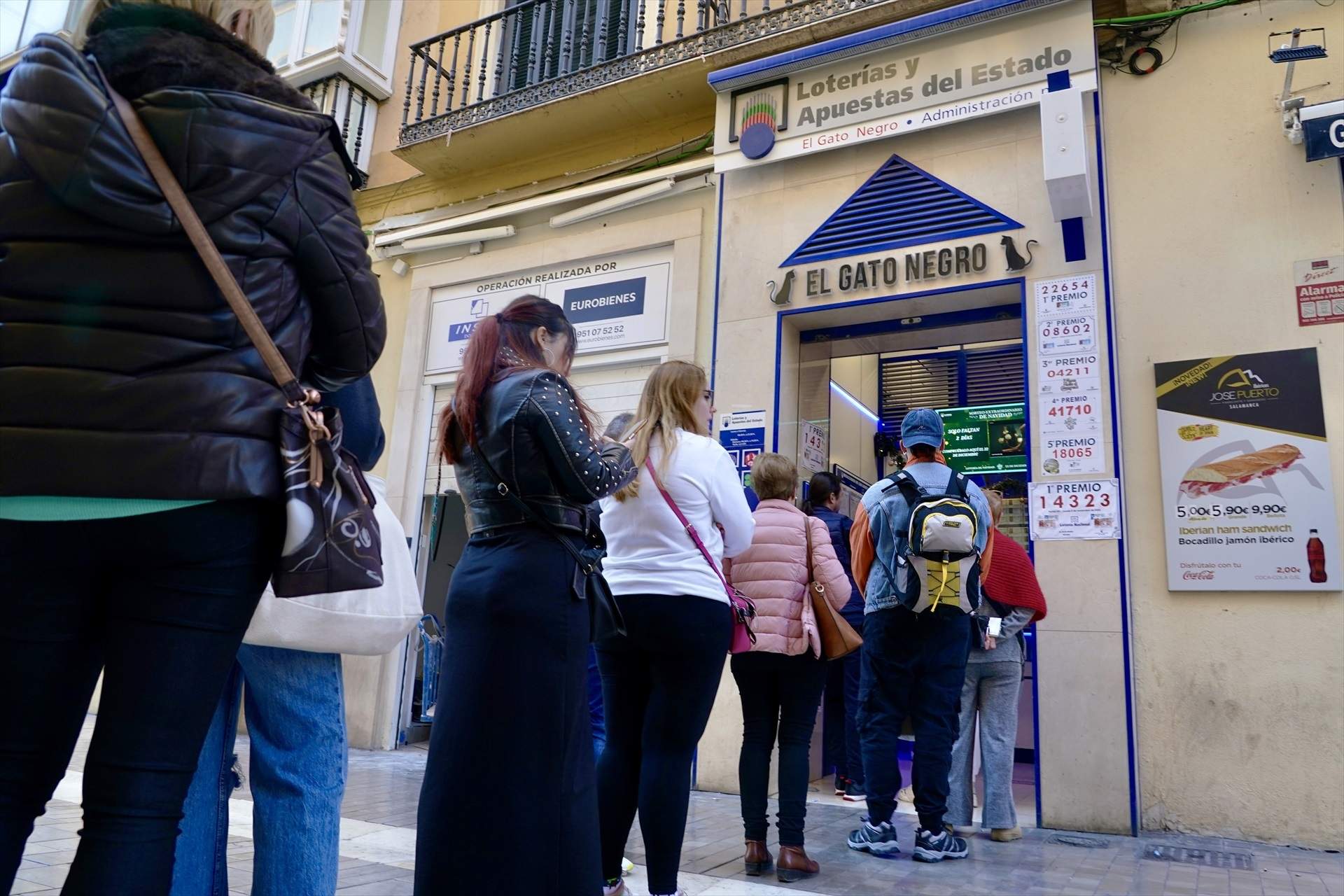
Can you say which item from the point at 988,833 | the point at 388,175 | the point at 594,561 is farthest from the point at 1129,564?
the point at 388,175

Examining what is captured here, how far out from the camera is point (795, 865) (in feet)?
13.3

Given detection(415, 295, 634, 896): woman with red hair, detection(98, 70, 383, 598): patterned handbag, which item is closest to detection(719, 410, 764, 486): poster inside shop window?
detection(415, 295, 634, 896): woman with red hair

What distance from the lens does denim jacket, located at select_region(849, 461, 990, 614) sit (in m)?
4.47

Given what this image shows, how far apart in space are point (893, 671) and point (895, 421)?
355 cm

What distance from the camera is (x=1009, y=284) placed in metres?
6.50

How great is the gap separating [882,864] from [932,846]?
25cm

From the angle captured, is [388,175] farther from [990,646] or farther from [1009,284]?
[990,646]

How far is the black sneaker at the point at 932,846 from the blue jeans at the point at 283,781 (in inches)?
116

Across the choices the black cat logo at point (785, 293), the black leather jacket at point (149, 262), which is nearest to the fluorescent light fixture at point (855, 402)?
the black cat logo at point (785, 293)

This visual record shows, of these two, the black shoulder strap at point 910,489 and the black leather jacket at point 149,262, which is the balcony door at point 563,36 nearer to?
the black shoulder strap at point 910,489

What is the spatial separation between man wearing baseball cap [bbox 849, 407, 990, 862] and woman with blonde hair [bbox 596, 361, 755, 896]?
1320 mm

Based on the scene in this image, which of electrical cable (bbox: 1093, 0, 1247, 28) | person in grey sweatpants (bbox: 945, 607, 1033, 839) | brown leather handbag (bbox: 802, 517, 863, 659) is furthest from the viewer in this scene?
electrical cable (bbox: 1093, 0, 1247, 28)

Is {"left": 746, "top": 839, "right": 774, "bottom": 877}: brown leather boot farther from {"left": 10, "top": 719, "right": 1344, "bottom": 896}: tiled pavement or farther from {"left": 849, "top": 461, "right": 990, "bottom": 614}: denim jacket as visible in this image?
{"left": 849, "top": 461, "right": 990, "bottom": 614}: denim jacket

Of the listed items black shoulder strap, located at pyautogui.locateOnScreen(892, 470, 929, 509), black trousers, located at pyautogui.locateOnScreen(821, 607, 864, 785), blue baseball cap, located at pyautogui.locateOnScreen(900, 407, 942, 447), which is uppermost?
blue baseball cap, located at pyautogui.locateOnScreen(900, 407, 942, 447)
